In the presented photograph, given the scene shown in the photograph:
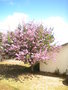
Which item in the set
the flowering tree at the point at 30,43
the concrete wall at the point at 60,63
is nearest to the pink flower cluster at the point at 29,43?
the flowering tree at the point at 30,43

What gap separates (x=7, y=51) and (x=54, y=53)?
464 centimetres

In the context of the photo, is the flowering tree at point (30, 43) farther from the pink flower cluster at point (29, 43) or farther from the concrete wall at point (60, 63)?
the concrete wall at point (60, 63)

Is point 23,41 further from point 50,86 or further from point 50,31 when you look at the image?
point 50,86

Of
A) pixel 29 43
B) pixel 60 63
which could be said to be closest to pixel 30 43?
pixel 29 43

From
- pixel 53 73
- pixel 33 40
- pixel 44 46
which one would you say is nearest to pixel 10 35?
pixel 33 40

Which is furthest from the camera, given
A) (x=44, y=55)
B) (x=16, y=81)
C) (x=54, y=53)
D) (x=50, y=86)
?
(x=54, y=53)

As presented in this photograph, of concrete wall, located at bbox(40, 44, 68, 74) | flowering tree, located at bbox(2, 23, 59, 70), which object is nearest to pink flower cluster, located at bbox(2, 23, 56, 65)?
flowering tree, located at bbox(2, 23, 59, 70)

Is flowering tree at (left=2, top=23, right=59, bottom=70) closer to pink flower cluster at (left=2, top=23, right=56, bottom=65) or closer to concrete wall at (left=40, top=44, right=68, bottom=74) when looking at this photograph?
pink flower cluster at (left=2, top=23, right=56, bottom=65)

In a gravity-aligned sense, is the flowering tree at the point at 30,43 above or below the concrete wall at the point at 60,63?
above

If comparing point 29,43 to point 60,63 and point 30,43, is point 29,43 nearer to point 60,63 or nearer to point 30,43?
point 30,43

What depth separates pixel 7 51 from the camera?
46.4ft

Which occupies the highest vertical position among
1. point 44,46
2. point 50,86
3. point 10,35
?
point 10,35

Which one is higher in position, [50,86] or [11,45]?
[11,45]

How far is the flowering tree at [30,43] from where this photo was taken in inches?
539
